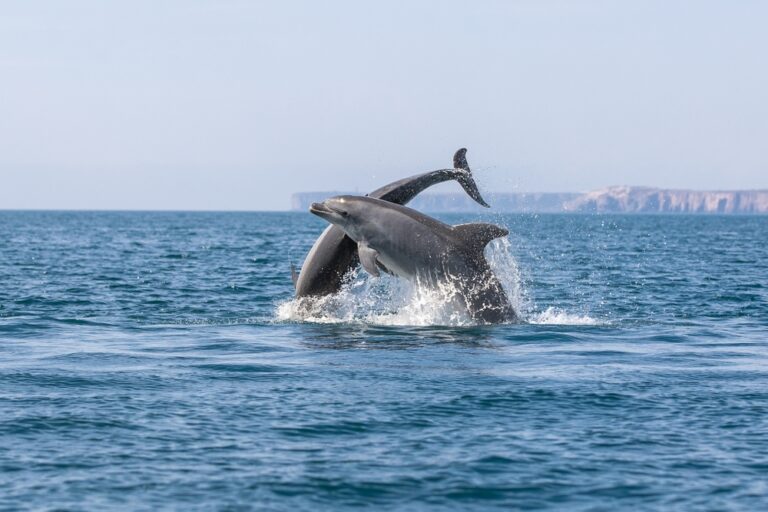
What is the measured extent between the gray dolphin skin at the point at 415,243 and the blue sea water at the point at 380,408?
0.80m

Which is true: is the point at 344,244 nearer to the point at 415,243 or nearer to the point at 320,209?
the point at 320,209

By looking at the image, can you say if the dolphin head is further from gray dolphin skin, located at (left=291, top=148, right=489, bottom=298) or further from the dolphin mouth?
gray dolphin skin, located at (left=291, top=148, right=489, bottom=298)

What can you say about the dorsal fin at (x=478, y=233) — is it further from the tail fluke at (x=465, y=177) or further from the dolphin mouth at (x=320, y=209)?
the dolphin mouth at (x=320, y=209)

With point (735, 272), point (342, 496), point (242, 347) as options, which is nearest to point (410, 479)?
A: point (342, 496)

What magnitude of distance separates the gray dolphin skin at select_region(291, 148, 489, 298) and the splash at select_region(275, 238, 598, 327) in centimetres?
21

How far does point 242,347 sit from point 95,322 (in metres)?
5.39

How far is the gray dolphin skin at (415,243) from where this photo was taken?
20.2 m

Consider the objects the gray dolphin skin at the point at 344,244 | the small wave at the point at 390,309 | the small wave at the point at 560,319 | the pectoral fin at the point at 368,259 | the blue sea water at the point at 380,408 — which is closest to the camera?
the blue sea water at the point at 380,408

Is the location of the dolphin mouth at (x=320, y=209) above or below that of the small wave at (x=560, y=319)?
above

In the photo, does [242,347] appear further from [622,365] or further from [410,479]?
[410,479]

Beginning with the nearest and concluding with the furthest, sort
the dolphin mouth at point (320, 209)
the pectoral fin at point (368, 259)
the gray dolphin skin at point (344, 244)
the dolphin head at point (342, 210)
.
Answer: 1. the pectoral fin at point (368, 259)
2. the dolphin head at point (342, 210)
3. the dolphin mouth at point (320, 209)
4. the gray dolphin skin at point (344, 244)

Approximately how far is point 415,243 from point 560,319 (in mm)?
4695

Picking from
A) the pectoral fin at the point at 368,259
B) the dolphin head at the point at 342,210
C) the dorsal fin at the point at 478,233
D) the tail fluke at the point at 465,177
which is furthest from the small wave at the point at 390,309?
the tail fluke at the point at 465,177

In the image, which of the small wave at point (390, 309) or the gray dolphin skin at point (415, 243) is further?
the small wave at point (390, 309)
